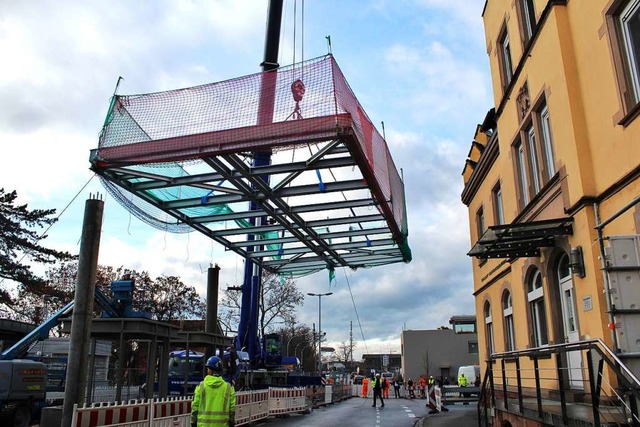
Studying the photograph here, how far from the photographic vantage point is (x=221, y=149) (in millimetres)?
10484

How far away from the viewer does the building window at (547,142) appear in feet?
34.9

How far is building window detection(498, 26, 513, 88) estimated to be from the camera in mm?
13609

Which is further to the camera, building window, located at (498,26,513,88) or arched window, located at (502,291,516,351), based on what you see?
arched window, located at (502,291,516,351)

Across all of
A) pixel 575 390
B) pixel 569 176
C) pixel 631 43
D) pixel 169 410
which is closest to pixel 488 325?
pixel 575 390

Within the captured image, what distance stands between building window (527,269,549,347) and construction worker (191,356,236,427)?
284 inches

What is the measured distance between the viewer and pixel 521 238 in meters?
9.83

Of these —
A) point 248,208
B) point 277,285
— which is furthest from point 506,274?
point 277,285

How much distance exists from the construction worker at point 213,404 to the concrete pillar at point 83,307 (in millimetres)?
4802

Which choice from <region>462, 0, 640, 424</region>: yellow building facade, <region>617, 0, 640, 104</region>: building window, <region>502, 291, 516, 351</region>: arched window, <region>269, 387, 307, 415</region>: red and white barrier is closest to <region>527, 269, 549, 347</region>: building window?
<region>462, 0, 640, 424</region>: yellow building facade

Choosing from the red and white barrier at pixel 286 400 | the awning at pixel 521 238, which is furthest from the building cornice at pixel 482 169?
the red and white barrier at pixel 286 400

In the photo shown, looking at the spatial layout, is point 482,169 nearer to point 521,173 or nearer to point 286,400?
point 521,173

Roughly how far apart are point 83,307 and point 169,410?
8.91 feet

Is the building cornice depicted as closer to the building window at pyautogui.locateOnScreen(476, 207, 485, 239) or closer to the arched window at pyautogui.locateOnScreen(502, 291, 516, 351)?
the building window at pyautogui.locateOnScreen(476, 207, 485, 239)

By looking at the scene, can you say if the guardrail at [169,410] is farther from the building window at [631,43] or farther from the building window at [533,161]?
the building window at [631,43]
